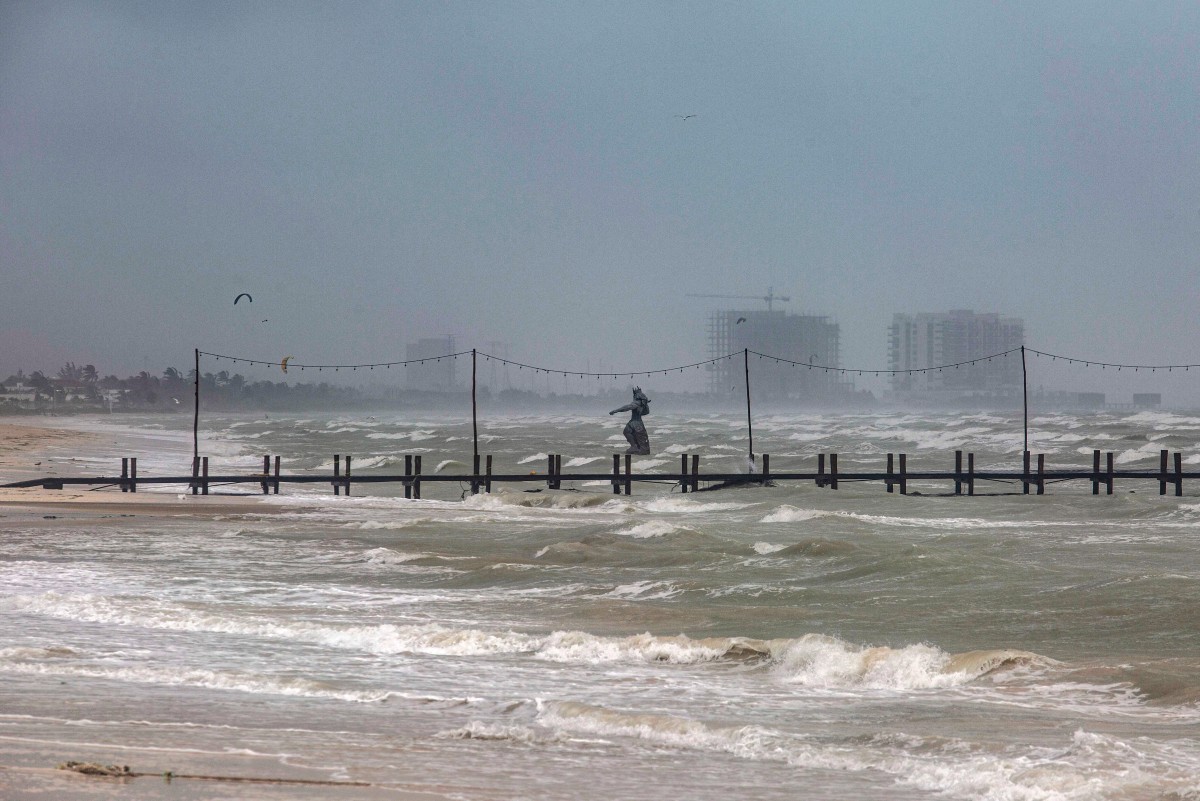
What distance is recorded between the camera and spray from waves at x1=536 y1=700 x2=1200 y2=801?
6.20 m

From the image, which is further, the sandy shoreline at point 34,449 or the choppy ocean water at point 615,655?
the sandy shoreline at point 34,449

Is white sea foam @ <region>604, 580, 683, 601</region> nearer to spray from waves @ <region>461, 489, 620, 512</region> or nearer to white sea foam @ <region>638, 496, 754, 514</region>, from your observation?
spray from waves @ <region>461, 489, 620, 512</region>

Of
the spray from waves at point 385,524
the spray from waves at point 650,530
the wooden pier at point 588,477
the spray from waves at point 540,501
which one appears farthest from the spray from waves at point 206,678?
the wooden pier at point 588,477

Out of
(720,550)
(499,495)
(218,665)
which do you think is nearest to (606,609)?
(218,665)

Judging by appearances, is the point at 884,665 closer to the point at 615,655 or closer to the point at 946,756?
the point at 615,655

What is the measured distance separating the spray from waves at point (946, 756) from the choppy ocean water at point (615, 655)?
1.1 inches

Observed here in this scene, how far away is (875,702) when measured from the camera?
28.4 ft

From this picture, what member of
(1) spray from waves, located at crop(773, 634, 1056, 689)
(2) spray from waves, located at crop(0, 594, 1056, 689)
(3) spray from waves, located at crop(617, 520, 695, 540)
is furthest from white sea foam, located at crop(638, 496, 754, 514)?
(1) spray from waves, located at crop(773, 634, 1056, 689)

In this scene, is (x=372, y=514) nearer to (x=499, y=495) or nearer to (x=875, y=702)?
(x=499, y=495)

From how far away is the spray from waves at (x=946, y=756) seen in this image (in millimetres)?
6199

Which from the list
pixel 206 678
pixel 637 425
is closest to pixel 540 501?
pixel 637 425

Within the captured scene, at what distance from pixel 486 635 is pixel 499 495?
73.8ft

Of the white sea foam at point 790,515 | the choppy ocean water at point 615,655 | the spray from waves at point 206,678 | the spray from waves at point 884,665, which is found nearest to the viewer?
the choppy ocean water at point 615,655

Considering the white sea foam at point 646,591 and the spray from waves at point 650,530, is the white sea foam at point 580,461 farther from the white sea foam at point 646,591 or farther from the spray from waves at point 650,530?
the white sea foam at point 646,591
